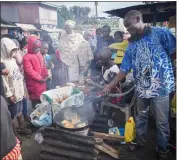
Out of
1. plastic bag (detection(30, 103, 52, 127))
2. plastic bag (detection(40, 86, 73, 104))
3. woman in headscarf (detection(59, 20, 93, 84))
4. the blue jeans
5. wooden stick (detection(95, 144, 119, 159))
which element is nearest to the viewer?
the blue jeans

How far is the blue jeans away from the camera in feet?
10.2

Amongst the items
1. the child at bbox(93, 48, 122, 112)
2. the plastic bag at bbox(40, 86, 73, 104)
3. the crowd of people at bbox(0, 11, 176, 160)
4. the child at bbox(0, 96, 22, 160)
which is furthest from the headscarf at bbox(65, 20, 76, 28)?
the child at bbox(0, 96, 22, 160)

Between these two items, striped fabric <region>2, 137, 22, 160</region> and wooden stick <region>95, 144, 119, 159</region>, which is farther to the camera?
wooden stick <region>95, 144, 119, 159</region>

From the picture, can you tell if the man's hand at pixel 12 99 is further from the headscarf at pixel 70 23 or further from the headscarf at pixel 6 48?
the headscarf at pixel 70 23

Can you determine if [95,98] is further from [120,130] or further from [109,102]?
[120,130]

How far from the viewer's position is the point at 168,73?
9.76ft

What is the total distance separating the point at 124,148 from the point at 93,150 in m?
0.85

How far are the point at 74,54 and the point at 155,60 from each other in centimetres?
274

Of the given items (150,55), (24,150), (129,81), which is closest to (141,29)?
(150,55)

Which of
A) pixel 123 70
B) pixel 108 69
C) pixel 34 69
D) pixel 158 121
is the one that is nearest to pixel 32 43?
pixel 34 69

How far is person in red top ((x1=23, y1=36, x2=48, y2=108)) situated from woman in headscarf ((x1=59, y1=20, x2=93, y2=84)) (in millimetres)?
883

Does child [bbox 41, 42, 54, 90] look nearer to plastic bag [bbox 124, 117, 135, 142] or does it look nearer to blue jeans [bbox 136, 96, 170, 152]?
plastic bag [bbox 124, 117, 135, 142]

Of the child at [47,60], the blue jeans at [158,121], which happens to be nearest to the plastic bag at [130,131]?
the blue jeans at [158,121]

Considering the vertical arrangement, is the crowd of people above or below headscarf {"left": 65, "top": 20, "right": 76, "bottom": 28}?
below
